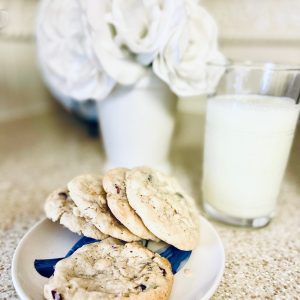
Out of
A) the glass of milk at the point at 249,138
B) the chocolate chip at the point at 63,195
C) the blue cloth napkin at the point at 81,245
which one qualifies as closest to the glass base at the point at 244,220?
the glass of milk at the point at 249,138

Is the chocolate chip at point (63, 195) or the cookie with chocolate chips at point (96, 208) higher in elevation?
the cookie with chocolate chips at point (96, 208)

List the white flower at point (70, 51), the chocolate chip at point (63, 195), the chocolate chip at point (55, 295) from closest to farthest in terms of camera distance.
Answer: the chocolate chip at point (55, 295)
the chocolate chip at point (63, 195)
the white flower at point (70, 51)

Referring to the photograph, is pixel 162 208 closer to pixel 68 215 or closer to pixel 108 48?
pixel 68 215

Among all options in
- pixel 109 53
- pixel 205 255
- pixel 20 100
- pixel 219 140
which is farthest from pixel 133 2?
pixel 20 100

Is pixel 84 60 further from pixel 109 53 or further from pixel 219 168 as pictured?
pixel 219 168

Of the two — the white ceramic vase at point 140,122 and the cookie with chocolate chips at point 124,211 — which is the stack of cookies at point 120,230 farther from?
the white ceramic vase at point 140,122

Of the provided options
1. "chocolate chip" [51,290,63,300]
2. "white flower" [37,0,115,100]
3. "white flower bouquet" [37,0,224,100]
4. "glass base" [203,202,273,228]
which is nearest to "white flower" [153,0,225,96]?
"white flower bouquet" [37,0,224,100]

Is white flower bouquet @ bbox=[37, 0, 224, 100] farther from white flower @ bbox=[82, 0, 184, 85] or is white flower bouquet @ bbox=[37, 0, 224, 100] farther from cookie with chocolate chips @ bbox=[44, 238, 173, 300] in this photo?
cookie with chocolate chips @ bbox=[44, 238, 173, 300]
